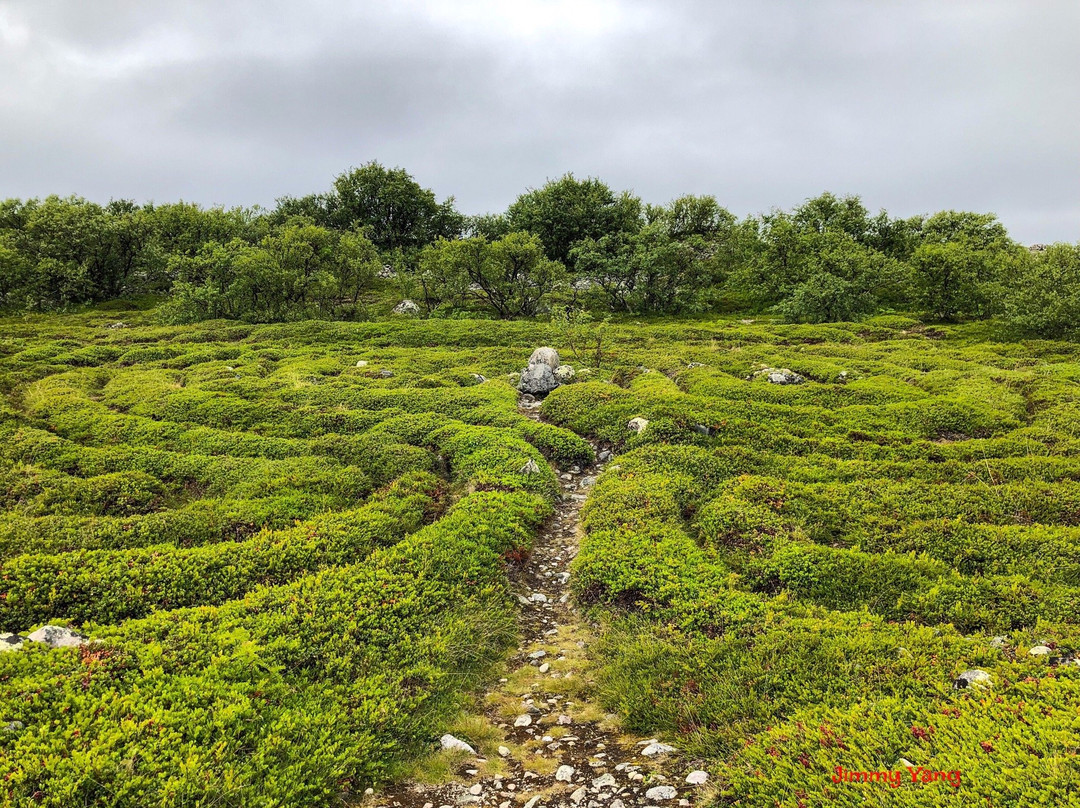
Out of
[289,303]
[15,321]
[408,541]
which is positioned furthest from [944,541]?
[15,321]

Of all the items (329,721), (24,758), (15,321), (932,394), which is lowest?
(329,721)

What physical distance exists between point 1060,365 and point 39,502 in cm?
4380

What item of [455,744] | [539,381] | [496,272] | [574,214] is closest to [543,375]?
[539,381]

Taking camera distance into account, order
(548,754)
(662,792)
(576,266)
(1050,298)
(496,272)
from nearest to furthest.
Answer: (662,792)
(548,754)
(1050,298)
(496,272)
(576,266)

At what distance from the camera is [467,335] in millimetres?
42906

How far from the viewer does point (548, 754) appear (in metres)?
7.75

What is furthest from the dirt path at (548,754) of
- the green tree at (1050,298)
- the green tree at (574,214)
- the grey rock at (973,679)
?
the green tree at (574,214)

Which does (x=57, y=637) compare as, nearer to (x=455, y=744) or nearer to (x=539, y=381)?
(x=455, y=744)

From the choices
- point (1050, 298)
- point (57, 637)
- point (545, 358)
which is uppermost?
point (1050, 298)

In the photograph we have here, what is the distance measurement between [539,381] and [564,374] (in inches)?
74.1

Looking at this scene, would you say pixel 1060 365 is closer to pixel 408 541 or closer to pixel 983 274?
pixel 983 274

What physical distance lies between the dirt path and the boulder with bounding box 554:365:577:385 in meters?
18.0

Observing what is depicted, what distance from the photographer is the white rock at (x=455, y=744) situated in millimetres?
7742

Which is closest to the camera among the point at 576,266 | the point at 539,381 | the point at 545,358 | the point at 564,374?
the point at 539,381
